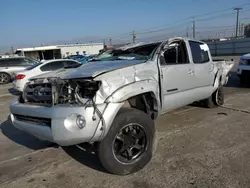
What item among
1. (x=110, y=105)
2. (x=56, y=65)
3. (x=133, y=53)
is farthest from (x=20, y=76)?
(x=110, y=105)

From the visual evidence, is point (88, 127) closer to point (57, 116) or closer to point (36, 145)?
point (57, 116)

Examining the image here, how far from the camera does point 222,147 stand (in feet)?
12.8

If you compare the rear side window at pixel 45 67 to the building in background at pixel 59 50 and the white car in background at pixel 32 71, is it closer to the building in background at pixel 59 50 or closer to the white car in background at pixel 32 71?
the white car in background at pixel 32 71

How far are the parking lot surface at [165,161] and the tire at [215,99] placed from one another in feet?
2.63

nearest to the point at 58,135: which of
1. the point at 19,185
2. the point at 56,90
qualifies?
the point at 56,90

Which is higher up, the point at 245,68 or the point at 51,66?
the point at 51,66

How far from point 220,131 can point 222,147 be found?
2.49 feet

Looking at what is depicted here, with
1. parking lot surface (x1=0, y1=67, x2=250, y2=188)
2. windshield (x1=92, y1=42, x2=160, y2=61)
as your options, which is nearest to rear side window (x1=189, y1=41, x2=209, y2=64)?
windshield (x1=92, y1=42, x2=160, y2=61)

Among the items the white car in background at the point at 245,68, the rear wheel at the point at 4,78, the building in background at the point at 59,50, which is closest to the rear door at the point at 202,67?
the white car in background at the point at 245,68

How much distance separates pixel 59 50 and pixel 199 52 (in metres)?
45.8

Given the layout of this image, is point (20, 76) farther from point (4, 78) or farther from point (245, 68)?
point (245, 68)

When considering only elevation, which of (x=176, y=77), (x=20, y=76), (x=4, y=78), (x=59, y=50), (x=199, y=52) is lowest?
(x=4, y=78)

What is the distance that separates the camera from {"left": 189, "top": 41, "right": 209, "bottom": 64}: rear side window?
5.00 m

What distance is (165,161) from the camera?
3.54 m
